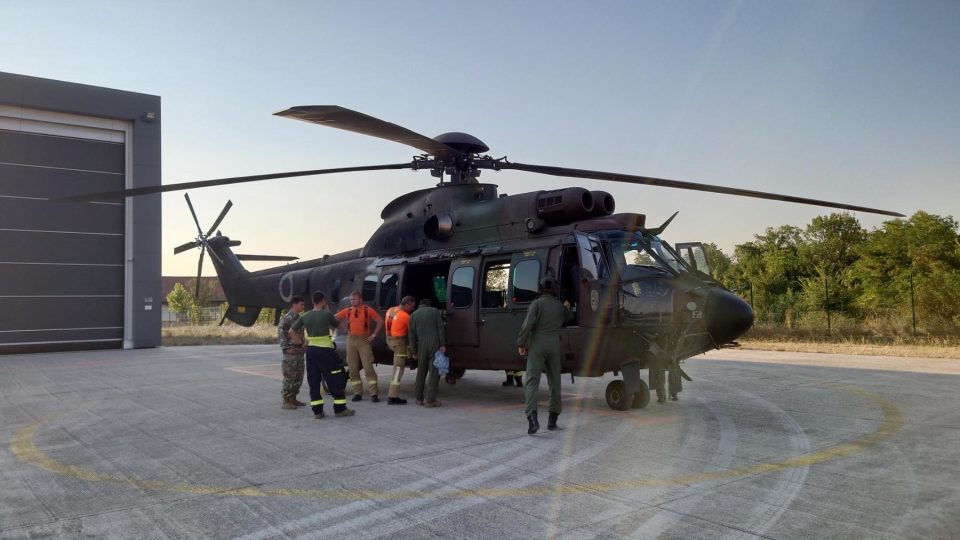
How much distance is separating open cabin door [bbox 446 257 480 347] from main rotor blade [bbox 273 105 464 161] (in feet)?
6.32

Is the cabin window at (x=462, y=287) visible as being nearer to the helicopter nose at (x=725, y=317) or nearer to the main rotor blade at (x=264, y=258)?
the helicopter nose at (x=725, y=317)

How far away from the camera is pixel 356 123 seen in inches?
305

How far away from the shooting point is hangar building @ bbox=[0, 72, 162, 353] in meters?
22.2

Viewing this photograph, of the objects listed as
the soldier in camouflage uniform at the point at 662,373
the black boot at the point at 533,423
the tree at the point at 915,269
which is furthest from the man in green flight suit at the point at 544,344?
the tree at the point at 915,269

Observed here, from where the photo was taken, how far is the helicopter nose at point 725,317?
311 inches

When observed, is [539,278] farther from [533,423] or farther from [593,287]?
[533,423]

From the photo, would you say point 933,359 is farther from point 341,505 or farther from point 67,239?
point 67,239

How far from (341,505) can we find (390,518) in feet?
1.59

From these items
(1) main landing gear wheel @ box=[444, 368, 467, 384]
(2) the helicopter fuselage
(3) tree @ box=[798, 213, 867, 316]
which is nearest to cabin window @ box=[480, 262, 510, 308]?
(2) the helicopter fuselage

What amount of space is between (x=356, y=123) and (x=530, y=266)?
305 centimetres

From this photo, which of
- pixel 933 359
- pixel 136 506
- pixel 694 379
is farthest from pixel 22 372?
pixel 933 359

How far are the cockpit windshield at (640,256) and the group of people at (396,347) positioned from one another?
936mm

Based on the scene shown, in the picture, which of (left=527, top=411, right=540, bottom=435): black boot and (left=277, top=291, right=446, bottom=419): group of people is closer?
(left=527, top=411, right=540, bottom=435): black boot

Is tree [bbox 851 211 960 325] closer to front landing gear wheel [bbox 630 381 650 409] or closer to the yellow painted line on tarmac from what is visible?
front landing gear wheel [bbox 630 381 650 409]
